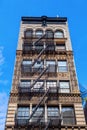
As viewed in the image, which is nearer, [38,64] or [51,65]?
[51,65]

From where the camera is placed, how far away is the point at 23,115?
24094mm

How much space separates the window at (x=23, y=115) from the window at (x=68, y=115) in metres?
3.74

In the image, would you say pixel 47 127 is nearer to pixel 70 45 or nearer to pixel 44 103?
pixel 44 103

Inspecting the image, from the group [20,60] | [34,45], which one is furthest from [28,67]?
[34,45]

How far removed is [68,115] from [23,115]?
4648 millimetres

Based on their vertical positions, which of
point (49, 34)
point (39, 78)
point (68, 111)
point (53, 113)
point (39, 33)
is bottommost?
point (53, 113)

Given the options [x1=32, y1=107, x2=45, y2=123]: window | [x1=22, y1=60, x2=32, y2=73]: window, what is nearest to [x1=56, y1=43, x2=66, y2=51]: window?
[x1=22, y1=60, x2=32, y2=73]: window

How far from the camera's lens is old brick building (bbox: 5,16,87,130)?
915 inches

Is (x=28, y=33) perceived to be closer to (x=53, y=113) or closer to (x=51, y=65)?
(x=51, y=65)

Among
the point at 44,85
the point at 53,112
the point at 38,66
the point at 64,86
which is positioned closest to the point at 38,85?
the point at 44,85

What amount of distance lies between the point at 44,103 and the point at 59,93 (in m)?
2.20

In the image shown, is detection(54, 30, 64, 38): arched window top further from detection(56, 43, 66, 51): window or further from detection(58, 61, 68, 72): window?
detection(58, 61, 68, 72): window

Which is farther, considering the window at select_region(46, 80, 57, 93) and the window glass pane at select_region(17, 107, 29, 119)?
the window at select_region(46, 80, 57, 93)

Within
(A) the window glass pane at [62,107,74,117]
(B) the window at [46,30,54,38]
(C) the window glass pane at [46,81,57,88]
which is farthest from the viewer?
(B) the window at [46,30,54,38]
